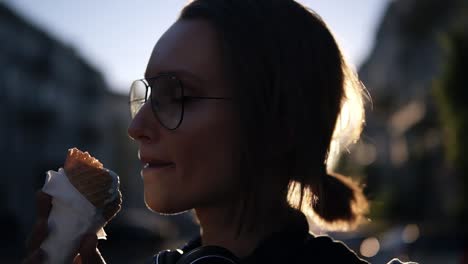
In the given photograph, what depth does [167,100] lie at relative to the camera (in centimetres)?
148

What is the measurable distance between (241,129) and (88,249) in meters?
0.37

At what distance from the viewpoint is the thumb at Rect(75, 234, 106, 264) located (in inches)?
55.0

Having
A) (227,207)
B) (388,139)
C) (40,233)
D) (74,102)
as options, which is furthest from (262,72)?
(388,139)

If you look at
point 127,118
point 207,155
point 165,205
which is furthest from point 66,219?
point 127,118

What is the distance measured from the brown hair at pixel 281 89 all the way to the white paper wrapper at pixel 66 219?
31 cm

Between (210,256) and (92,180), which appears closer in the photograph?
(210,256)

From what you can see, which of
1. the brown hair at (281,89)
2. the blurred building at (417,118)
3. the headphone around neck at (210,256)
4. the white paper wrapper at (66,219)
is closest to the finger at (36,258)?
the white paper wrapper at (66,219)

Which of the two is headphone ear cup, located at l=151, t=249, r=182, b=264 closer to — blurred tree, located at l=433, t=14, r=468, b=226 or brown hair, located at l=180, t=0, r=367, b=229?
brown hair, located at l=180, t=0, r=367, b=229

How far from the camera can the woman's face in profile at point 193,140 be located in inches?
56.6

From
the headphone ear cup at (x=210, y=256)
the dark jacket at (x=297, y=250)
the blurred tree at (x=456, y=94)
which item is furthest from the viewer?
the blurred tree at (x=456, y=94)

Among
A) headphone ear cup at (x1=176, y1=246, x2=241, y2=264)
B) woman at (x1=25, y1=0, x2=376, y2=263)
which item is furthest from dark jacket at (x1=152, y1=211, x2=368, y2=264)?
headphone ear cup at (x1=176, y1=246, x2=241, y2=264)

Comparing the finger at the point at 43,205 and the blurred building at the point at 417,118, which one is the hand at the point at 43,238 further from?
the blurred building at the point at 417,118

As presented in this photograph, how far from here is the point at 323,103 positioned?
153 centimetres

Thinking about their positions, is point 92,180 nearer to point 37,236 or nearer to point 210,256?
point 37,236
